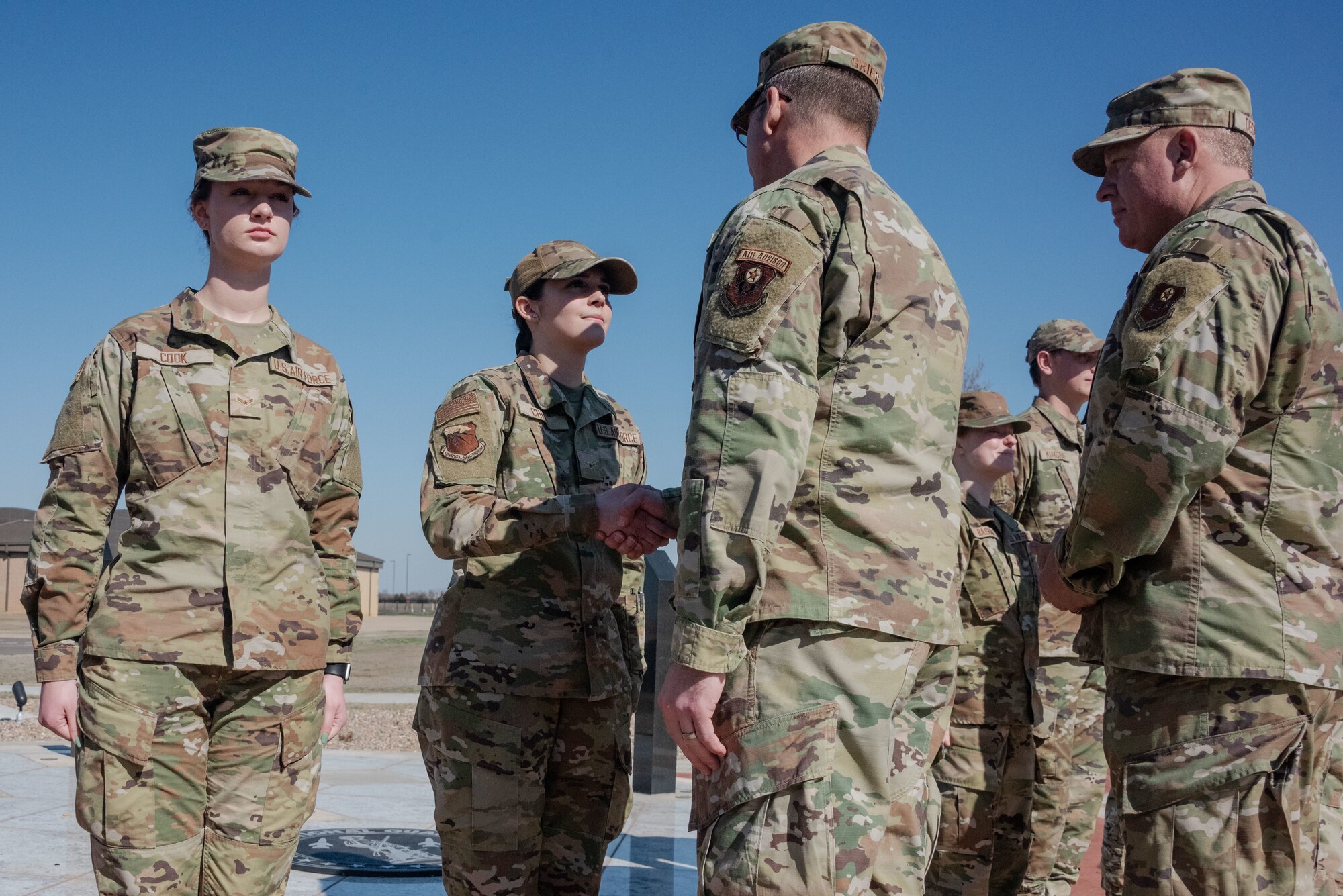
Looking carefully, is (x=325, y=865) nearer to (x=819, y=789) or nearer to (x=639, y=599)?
(x=639, y=599)

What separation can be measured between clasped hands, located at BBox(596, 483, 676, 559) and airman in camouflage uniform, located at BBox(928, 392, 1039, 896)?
1.54m

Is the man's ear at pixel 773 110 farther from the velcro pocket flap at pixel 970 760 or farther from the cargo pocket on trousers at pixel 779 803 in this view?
the velcro pocket flap at pixel 970 760

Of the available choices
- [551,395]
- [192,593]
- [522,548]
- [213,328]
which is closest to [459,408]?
[551,395]

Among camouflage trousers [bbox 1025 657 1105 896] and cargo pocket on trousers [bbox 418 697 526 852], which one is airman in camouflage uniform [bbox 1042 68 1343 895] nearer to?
cargo pocket on trousers [bbox 418 697 526 852]

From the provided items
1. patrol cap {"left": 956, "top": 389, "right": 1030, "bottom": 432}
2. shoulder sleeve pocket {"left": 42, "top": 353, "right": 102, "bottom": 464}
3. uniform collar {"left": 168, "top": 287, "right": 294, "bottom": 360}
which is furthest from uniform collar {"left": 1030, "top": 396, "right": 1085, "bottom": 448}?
shoulder sleeve pocket {"left": 42, "top": 353, "right": 102, "bottom": 464}

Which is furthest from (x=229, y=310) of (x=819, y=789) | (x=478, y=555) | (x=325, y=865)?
(x=325, y=865)

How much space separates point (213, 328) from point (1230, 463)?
2918 mm

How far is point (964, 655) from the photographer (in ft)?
14.8

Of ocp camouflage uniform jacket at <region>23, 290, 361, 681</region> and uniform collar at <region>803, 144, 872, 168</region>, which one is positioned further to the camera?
ocp camouflage uniform jacket at <region>23, 290, 361, 681</region>

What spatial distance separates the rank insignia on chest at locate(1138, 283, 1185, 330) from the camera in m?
2.73

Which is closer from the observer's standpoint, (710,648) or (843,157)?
(710,648)

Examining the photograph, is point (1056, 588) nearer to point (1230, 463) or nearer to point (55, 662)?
point (1230, 463)

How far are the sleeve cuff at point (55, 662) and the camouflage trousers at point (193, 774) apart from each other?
0.05m

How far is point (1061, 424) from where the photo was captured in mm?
6195
